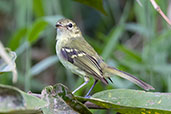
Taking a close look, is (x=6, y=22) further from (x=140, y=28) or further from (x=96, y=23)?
(x=140, y=28)

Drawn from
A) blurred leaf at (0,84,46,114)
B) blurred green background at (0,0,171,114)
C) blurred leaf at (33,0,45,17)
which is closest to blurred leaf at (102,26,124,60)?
blurred green background at (0,0,171,114)

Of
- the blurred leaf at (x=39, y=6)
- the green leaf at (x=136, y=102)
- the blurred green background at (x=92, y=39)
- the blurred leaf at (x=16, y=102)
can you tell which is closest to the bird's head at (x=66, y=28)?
the blurred green background at (x=92, y=39)

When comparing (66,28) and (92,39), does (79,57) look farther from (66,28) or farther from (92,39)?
(92,39)

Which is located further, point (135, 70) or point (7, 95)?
point (135, 70)

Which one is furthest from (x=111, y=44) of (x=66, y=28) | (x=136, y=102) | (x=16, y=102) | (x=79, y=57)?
(x=16, y=102)

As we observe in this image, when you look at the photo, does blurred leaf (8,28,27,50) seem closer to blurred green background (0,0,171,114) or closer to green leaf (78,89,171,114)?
blurred green background (0,0,171,114)

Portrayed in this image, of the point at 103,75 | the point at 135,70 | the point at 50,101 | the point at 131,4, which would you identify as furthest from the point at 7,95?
the point at 131,4

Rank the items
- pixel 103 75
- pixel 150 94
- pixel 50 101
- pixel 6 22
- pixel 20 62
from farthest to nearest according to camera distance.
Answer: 1. pixel 6 22
2. pixel 20 62
3. pixel 103 75
4. pixel 150 94
5. pixel 50 101

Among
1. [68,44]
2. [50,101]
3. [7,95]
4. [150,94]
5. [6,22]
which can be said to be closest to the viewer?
[7,95]
